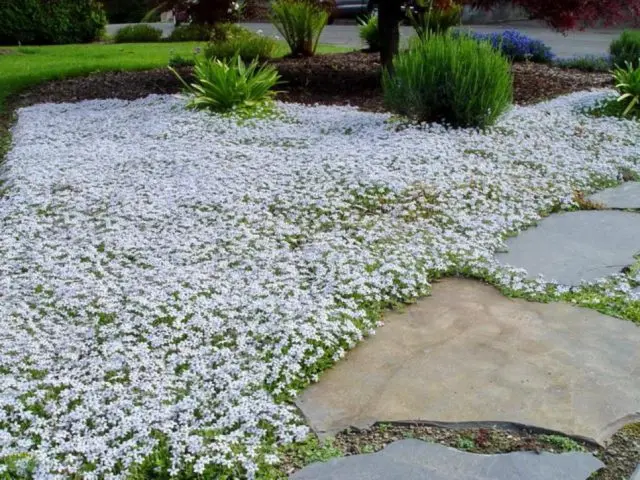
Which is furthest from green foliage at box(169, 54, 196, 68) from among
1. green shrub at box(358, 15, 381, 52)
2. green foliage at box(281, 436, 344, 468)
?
green foliage at box(281, 436, 344, 468)

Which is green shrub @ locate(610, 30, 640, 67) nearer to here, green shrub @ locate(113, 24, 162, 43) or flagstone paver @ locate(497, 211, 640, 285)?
flagstone paver @ locate(497, 211, 640, 285)

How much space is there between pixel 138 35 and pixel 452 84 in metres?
13.6

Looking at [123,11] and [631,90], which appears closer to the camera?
[631,90]

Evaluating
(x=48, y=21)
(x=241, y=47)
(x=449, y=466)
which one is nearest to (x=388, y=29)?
(x=241, y=47)

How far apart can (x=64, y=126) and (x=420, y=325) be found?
522 cm

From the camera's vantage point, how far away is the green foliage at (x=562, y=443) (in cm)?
276

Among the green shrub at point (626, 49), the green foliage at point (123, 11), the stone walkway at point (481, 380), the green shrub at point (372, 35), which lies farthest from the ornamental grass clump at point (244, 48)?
the green foliage at point (123, 11)

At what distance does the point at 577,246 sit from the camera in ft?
15.2

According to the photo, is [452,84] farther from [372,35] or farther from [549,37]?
[549,37]

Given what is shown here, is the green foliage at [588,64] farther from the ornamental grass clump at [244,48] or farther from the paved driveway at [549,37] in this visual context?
the ornamental grass clump at [244,48]

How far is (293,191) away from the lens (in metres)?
5.44

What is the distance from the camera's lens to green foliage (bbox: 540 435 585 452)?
9.05ft

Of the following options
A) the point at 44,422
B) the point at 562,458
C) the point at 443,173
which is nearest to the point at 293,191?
Answer: the point at 443,173

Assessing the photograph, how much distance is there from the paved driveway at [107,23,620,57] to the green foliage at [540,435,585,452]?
13053 mm
